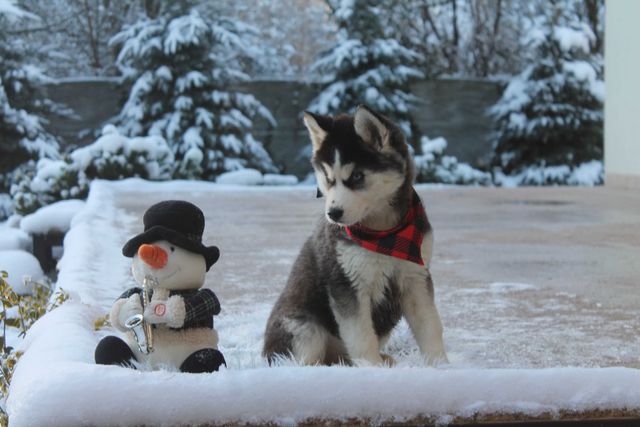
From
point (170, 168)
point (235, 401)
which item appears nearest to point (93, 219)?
point (235, 401)

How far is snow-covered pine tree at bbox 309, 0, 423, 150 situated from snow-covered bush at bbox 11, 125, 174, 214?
3.66 m

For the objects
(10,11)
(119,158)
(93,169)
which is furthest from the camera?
(10,11)

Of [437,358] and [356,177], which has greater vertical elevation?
[356,177]

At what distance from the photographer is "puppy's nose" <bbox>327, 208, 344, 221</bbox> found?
2.12 meters

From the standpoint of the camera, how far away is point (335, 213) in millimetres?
2119

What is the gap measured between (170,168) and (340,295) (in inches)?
312

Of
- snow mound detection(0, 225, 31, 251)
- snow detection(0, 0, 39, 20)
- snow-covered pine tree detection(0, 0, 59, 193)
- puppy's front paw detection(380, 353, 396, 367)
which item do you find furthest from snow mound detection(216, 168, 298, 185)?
puppy's front paw detection(380, 353, 396, 367)

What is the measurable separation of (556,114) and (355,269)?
1126cm

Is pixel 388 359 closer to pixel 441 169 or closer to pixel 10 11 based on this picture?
pixel 441 169

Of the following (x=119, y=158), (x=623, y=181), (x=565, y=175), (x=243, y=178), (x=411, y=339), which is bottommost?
(x=565, y=175)

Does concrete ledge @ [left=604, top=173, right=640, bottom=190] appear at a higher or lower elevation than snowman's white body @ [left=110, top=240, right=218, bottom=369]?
lower

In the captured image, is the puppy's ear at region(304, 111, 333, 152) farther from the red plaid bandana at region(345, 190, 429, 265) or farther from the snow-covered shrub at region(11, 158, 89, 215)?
the snow-covered shrub at region(11, 158, 89, 215)

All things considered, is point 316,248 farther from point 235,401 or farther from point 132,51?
point 132,51

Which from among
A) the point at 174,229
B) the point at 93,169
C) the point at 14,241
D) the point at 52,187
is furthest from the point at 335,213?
the point at 93,169
